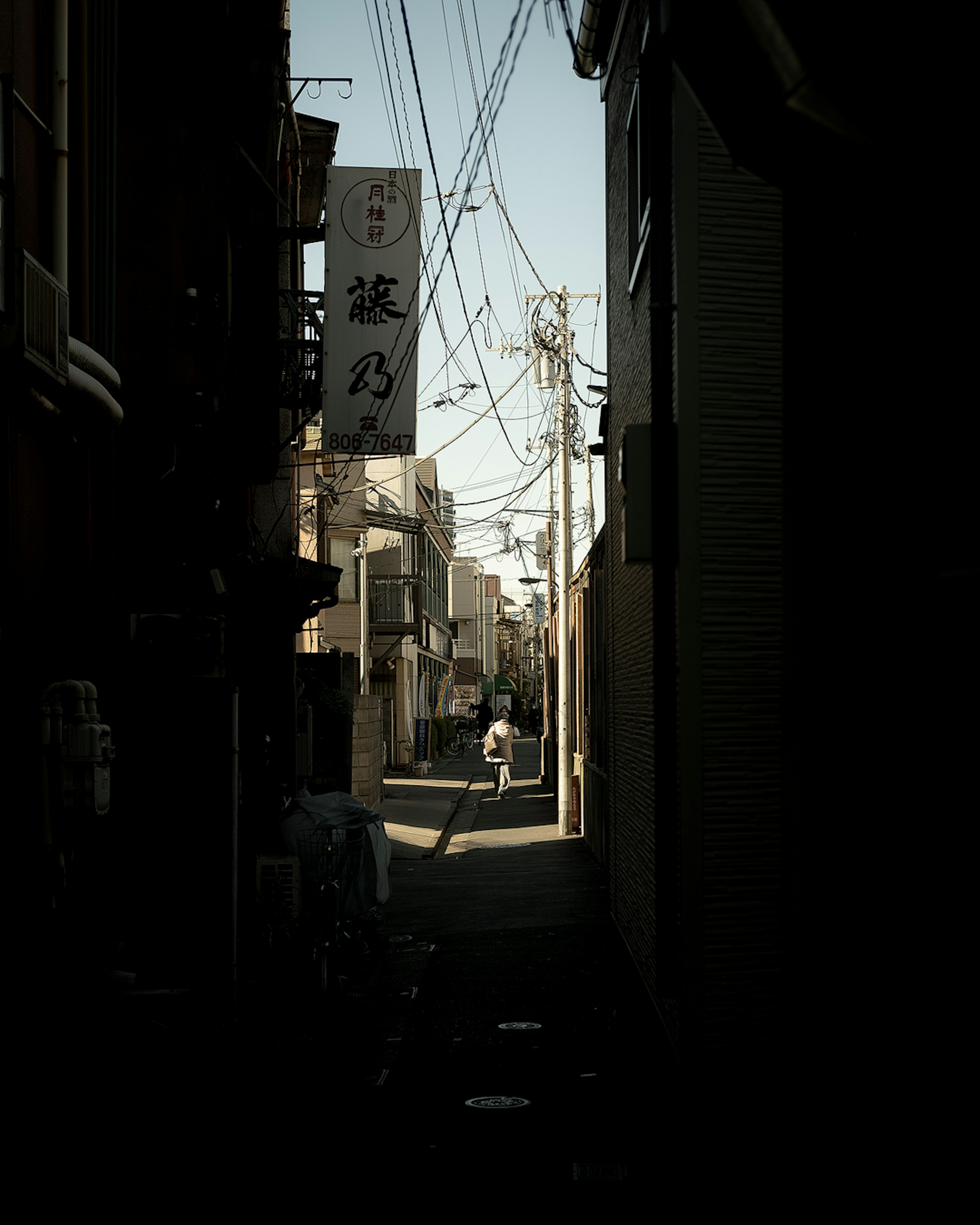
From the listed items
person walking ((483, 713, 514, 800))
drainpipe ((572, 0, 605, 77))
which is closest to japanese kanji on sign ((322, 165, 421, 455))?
drainpipe ((572, 0, 605, 77))

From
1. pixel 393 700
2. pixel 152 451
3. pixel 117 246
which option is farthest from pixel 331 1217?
pixel 393 700

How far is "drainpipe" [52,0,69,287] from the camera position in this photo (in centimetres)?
693

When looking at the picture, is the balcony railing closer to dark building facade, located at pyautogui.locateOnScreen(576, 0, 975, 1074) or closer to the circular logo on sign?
dark building facade, located at pyautogui.locateOnScreen(576, 0, 975, 1074)

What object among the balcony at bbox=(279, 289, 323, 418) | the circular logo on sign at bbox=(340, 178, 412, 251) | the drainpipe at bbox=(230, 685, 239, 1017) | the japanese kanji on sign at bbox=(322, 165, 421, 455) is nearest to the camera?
the drainpipe at bbox=(230, 685, 239, 1017)

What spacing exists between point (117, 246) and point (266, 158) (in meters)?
3.43

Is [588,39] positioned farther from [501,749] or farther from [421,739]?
[421,739]

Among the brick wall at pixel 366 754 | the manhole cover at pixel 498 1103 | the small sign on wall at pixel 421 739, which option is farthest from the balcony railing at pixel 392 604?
the manhole cover at pixel 498 1103

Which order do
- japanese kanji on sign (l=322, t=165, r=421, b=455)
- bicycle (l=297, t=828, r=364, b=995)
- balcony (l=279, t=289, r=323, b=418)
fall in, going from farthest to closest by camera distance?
balcony (l=279, t=289, r=323, b=418), japanese kanji on sign (l=322, t=165, r=421, b=455), bicycle (l=297, t=828, r=364, b=995)

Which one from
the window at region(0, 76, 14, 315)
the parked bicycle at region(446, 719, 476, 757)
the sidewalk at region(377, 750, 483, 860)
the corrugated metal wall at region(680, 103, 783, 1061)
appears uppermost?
the window at region(0, 76, 14, 315)

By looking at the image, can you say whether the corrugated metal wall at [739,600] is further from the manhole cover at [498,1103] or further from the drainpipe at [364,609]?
the drainpipe at [364,609]

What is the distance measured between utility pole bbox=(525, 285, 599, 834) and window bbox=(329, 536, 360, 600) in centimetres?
1255

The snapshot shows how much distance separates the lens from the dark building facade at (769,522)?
10.8 feet

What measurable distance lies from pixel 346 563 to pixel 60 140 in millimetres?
25976

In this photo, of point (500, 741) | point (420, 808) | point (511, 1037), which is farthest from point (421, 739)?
point (511, 1037)
